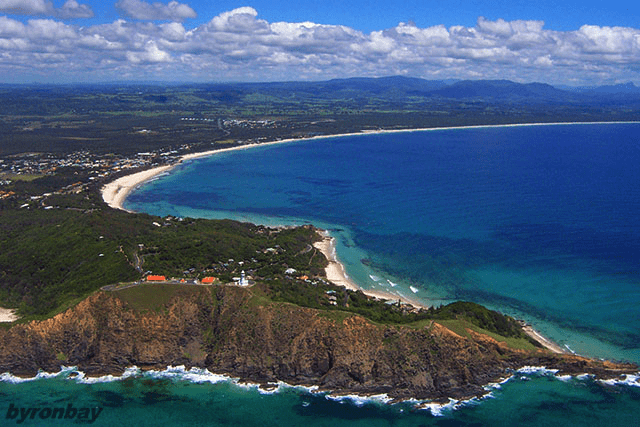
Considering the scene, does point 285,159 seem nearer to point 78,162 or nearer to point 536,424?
point 78,162

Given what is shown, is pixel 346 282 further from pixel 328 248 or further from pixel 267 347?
pixel 267 347

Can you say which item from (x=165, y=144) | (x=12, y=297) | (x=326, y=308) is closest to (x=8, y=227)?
(x=12, y=297)

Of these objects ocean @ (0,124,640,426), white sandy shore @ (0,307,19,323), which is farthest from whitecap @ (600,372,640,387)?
white sandy shore @ (0,307,19,323)

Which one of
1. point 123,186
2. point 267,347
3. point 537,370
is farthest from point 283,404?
point 123,186

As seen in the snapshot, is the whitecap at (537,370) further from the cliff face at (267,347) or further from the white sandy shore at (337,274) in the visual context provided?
the white sandy shore at (337,274)

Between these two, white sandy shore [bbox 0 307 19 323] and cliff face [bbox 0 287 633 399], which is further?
white sandy shore [bbox 0 307 19 323]

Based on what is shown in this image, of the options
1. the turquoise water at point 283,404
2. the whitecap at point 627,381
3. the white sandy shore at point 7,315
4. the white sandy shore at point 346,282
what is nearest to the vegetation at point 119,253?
the white sandy shore at point 7,315

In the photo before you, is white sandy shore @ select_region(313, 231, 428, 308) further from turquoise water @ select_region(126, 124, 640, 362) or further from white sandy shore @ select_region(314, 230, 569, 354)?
turquoise water @ select_region(126, 124, 640, 362)
